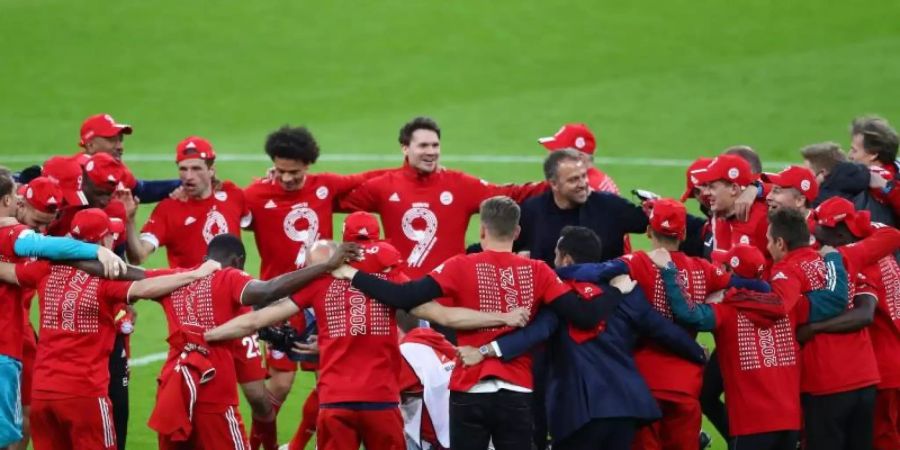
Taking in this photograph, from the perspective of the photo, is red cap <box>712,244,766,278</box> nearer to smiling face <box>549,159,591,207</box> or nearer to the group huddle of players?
the group huddle of players

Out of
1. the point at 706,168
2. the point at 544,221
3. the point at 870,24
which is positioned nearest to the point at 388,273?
the point at 544,221

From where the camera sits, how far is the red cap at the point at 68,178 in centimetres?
1091

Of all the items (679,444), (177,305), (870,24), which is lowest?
(679,444)

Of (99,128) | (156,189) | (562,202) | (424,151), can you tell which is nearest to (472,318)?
(562,202)

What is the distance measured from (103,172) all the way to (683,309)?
4.09m

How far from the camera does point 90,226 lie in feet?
33.6

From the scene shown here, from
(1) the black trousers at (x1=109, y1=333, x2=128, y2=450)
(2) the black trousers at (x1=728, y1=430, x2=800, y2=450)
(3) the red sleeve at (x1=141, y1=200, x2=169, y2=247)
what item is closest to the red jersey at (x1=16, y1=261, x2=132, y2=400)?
(1) the black trousers at (x1=109, y1=333, x2=128, y2=450)

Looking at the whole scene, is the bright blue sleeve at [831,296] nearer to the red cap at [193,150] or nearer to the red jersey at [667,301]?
the red jersey at [667,301]

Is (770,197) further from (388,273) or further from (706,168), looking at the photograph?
(388,273)

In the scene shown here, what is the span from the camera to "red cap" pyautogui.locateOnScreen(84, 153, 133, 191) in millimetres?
11289

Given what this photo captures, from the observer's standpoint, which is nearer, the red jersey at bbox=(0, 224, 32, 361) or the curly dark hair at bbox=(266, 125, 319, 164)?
the red jersey at bbox=(0, 224, 32, 361)

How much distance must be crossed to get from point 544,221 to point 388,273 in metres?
1.86

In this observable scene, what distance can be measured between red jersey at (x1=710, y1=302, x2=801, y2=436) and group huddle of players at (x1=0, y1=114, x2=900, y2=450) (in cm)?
1

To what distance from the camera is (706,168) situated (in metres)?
11.5
